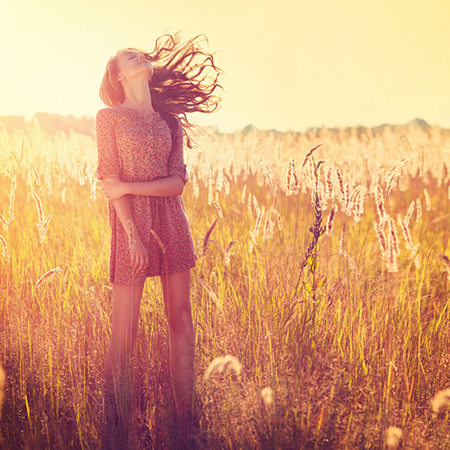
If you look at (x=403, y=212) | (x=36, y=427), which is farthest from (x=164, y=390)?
(x=403, y=212)

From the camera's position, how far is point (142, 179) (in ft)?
5.82

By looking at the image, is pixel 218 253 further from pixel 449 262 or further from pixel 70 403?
pixel 449 262

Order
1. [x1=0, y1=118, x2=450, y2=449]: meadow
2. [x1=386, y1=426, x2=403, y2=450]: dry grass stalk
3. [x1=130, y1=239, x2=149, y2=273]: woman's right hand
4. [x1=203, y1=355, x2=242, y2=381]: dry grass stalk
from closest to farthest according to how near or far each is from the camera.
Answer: [x1=203, y1=355, x2=242, y2=381]: dry grass stalk → [x1=386, y1=426, x2=403, y2=450]: dry grass stalk → [x1=0, y1=118, x2=450, y2=449]: meadow → [x1=130, y1=239, x2=149, y2=273]: woman's right hand

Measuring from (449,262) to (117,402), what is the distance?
1.27m

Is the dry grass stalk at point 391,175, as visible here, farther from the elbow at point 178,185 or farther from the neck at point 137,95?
the neck at point 137,95

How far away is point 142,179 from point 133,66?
54 cm

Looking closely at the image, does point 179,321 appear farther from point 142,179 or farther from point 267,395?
point 142,179

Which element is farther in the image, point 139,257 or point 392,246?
point 139,257

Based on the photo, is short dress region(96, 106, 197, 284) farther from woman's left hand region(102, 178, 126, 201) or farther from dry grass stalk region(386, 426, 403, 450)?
dry grass stalk region(386, 426, 403, 450)

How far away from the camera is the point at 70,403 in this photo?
5.42ft

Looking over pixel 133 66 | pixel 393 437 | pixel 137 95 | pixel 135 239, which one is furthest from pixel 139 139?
pixel 393 437

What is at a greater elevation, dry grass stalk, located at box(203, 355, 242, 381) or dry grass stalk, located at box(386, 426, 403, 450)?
dry grass stalk, located at box(203, 355, 242, 381)

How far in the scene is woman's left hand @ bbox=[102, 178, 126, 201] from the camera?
1649 millimetres

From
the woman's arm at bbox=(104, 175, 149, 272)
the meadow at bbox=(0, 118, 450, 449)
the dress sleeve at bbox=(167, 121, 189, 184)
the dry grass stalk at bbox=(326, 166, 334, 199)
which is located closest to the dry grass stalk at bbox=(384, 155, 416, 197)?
the meadow at bbox=(0, 118, 450, 449)
